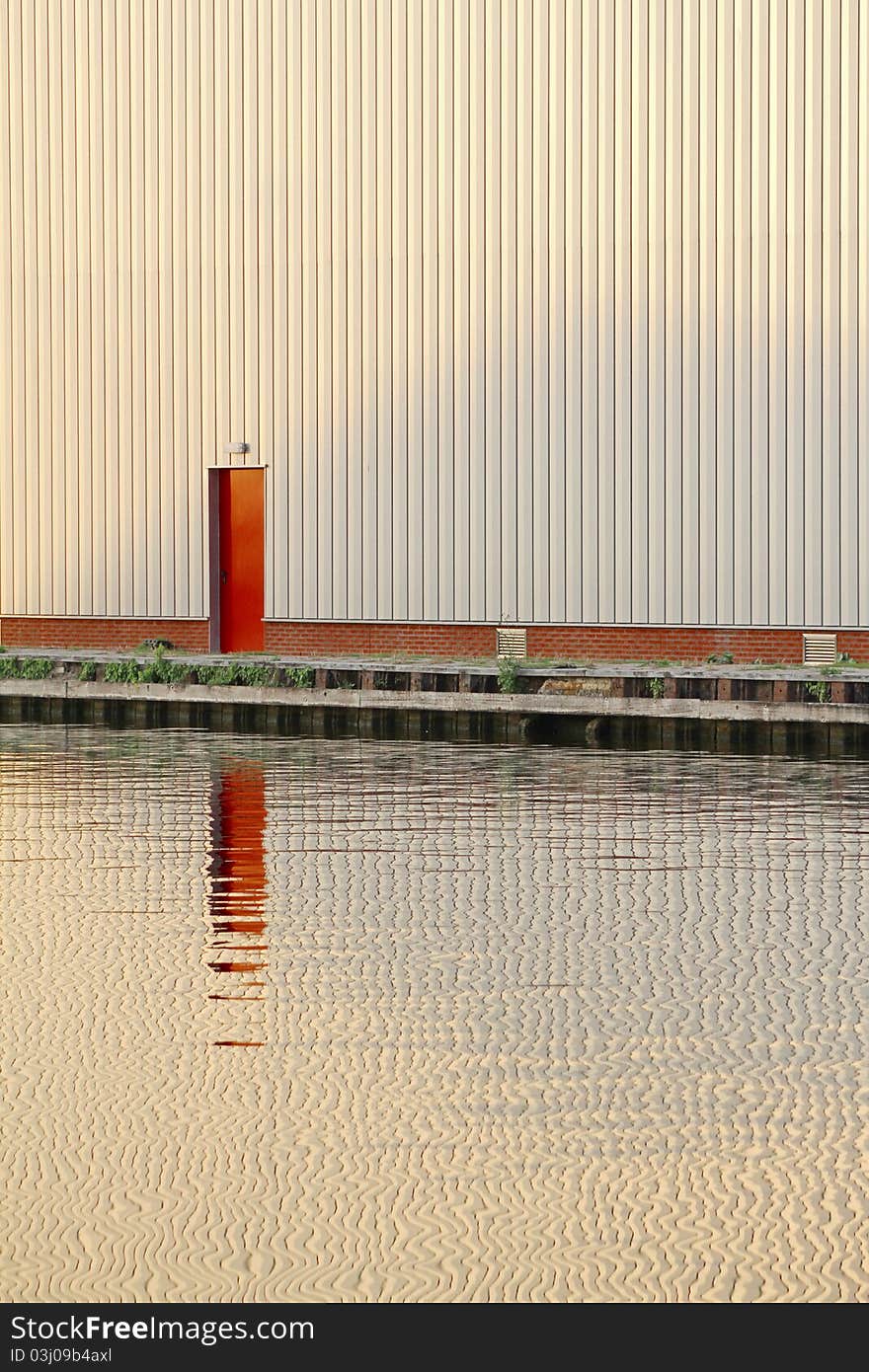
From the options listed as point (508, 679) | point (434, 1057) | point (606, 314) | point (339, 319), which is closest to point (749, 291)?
point (606, 314)

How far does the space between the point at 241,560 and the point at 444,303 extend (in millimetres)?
4238

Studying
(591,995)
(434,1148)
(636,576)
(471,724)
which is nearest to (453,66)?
(636,576)

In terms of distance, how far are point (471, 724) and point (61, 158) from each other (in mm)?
12455

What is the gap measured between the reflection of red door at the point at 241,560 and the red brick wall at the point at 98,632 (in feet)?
1.18

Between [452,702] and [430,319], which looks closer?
[452,702]

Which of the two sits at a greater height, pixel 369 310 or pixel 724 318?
pixel 369 310

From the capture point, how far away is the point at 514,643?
26.9 meters

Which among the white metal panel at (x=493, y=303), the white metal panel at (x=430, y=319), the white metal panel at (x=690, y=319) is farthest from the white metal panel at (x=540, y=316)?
the white metal panel at (x=690, y=319)

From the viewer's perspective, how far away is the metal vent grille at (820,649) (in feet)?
82.7

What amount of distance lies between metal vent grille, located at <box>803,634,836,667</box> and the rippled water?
1099cm

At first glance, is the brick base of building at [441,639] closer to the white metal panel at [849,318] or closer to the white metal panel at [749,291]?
the white metal panel at [749,291]

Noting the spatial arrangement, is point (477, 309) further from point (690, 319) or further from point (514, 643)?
point (514, 643)

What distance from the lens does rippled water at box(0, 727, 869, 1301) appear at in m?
5.55

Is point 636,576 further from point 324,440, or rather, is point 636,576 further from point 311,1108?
point 311,1108
